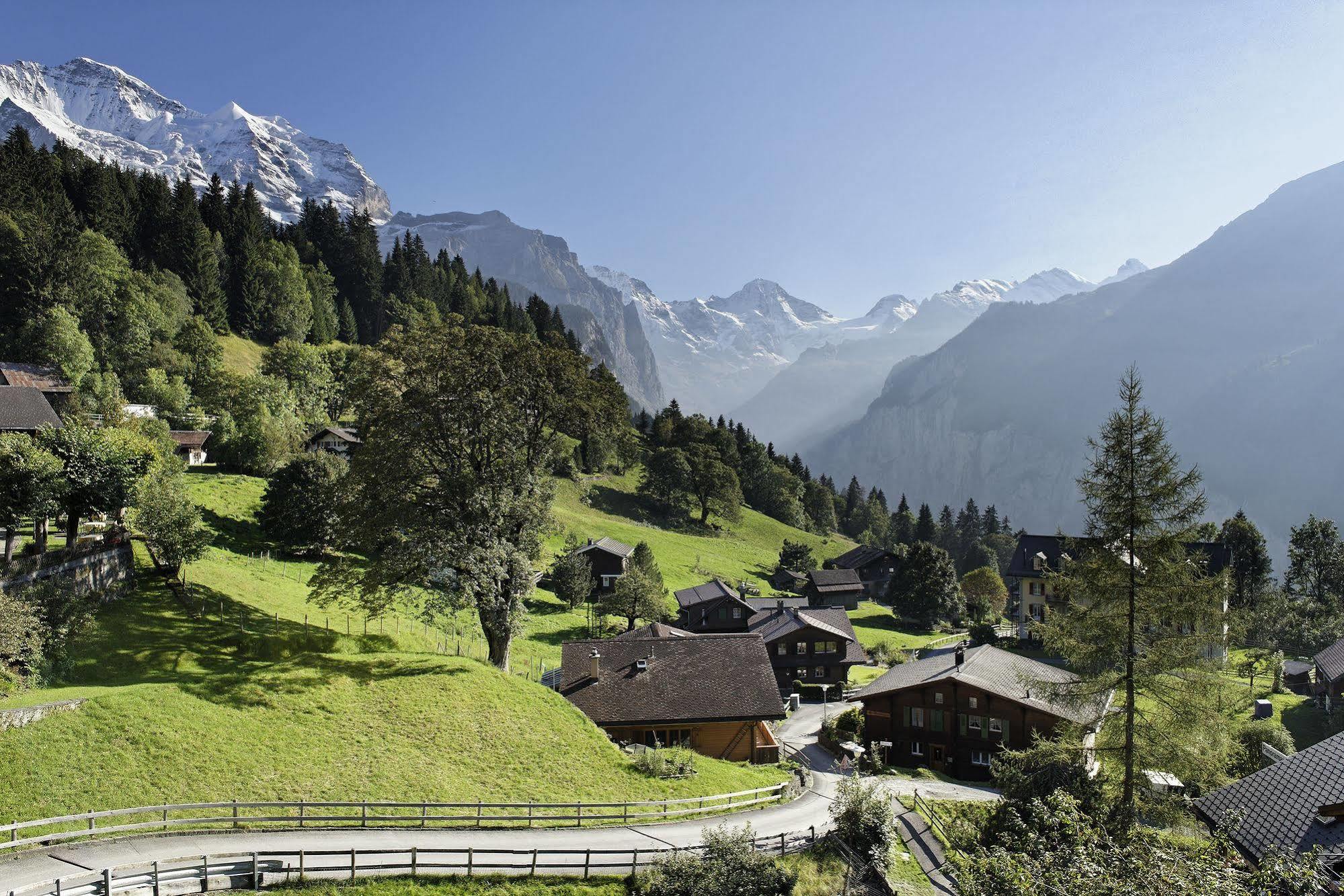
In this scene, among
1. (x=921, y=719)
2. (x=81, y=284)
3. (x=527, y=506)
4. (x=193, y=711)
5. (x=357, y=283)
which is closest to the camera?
(x=193, y=711)

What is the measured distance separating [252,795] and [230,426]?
168 feet

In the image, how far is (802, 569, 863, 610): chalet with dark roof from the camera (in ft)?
319

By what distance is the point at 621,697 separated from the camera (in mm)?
37438

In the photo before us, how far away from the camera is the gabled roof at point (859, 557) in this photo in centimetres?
11150

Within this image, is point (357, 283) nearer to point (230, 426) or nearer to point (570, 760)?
point (230, 426)

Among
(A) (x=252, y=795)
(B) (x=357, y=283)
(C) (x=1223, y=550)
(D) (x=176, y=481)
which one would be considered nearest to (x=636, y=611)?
(D) (x=176, y=481)

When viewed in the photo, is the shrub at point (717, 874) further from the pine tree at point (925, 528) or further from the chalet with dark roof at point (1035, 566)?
the pine tree at point (925, 528)

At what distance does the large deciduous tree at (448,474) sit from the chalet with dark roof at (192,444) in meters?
41.1

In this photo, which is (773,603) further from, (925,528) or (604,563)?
(925,528)

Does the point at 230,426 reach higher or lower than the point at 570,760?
higher

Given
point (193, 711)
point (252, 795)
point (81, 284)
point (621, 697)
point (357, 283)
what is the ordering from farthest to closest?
point (357, 283)
point (81, 284)
point (621, 697)
point (193, 711)
point (252, 795)

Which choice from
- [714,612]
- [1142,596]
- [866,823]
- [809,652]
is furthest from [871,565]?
[1142,596]

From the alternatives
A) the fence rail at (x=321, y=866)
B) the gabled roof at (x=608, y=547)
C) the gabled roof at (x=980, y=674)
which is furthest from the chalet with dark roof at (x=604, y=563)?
the fence rail at (x=321, y=866)

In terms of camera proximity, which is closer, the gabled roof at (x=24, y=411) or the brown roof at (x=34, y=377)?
the gabled roof at (x=24, y=411)
